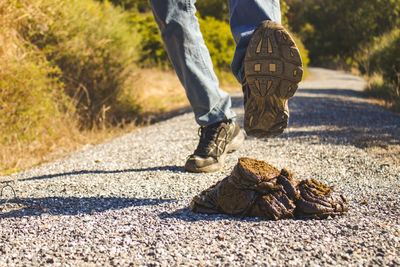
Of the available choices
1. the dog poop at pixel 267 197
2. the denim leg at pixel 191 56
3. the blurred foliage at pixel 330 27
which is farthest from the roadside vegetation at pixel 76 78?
the blurred foliage at pixel 330 27

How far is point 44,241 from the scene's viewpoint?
141 cm

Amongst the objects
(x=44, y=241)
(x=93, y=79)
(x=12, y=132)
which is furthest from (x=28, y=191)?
(x=93, y=79)

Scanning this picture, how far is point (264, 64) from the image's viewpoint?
60.8 inches

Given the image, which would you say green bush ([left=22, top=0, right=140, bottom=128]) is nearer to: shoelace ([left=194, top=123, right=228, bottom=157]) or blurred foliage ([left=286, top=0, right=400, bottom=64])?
shoelace ([left=194, top=123, right=228, bottom=157])

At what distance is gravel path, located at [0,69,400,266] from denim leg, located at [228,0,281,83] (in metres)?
0.72

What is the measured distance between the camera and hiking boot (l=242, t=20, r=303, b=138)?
1524 millimetres

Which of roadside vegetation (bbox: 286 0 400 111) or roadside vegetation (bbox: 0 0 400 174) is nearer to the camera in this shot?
roadside vegetation (bbox: 0 0 400 174)

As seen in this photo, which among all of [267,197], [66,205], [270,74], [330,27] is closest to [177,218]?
[267,197]

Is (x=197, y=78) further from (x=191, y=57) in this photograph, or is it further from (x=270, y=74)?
(x=270, y=74)

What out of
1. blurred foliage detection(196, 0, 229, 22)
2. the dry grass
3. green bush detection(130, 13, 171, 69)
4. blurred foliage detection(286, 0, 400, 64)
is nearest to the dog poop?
the dry grass

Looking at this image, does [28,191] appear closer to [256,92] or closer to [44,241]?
[44,241]

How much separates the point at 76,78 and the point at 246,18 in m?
4.40

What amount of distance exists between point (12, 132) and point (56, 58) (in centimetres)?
157

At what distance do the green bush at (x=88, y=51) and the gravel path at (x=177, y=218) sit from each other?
254 cm
